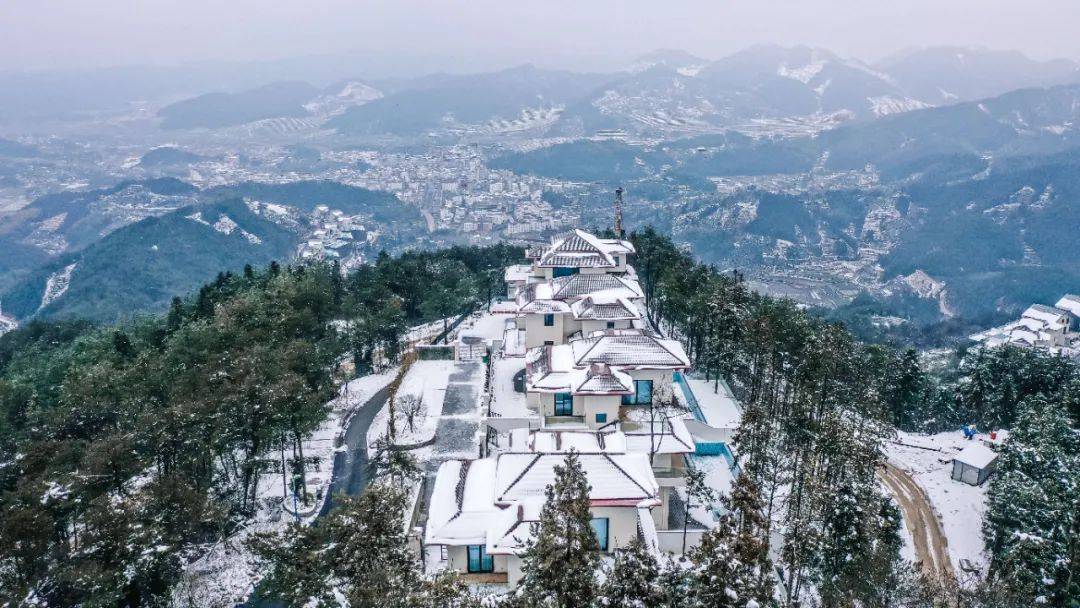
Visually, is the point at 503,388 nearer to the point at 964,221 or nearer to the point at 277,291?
the point at 277,291

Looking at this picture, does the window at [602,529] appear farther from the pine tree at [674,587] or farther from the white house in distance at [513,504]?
the pine tree at [674,587]

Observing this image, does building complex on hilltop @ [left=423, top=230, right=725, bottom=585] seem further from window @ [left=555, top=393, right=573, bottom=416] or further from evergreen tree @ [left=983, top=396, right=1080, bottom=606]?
evergreen tree @ [left=983, top=396, right=1080, bottom=606]

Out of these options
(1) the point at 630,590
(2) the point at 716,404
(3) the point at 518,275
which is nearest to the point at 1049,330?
(2) the point at 716,404

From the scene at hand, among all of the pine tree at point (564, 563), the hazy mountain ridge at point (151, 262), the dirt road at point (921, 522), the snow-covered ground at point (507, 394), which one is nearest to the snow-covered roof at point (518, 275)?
the snow-covered ground at point (507, 394)

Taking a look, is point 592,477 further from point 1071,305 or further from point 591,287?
point 1071,305

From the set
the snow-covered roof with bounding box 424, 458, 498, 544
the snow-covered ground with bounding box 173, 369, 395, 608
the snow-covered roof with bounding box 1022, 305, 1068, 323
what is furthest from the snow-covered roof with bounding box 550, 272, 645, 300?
the snow-covered roof with bounding box 1022, 305, 1068, 323
